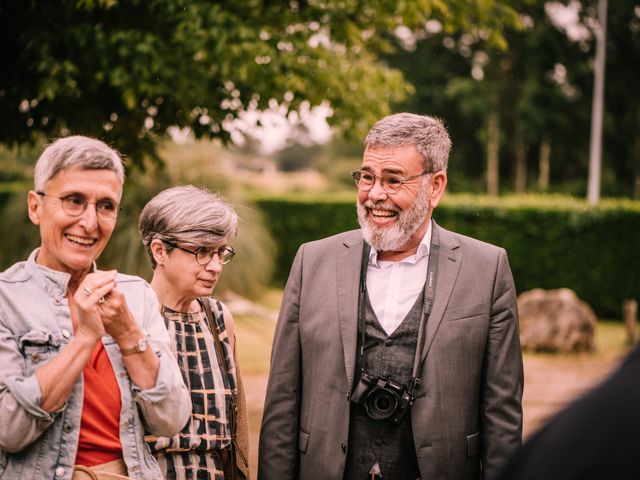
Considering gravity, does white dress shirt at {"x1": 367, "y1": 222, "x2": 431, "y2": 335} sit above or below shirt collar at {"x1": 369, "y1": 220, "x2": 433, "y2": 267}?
below

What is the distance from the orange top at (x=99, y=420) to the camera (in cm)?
234

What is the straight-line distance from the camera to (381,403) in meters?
2.90

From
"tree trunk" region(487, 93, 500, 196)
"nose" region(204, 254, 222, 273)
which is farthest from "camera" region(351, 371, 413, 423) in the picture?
"tree trunk" region(487, 93, 500, 196)

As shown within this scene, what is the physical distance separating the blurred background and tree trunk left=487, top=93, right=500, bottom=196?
0.09 m

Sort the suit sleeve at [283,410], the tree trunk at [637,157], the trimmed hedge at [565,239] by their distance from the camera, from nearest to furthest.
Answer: the suit sleeve at [283,410] → the trimmed hedge at [565,239] → the tree trunk at [637,157]

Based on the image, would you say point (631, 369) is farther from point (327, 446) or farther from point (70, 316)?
point (327, 446)

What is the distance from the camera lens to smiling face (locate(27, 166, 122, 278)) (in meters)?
2.48

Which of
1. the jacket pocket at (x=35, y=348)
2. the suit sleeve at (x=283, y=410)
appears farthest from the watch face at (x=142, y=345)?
the suit sleeve at (x=283, y=410)

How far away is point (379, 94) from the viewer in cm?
674

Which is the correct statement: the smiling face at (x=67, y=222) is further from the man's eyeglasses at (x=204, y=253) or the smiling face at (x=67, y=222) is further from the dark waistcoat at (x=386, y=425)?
the dark waistcoat at (x=386, y=425)

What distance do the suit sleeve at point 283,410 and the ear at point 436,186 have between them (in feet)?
2.48

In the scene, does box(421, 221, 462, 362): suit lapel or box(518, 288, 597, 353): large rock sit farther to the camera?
box(518, 288, 597, 353): large rock

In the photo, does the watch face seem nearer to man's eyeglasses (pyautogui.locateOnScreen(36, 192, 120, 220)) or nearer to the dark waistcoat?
man's eyeglasses (pyautogui.locateOnScreen(36, 192, 120, 220))

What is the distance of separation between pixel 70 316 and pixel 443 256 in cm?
151
